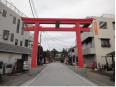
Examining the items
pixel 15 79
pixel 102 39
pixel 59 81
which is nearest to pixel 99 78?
pixel 59 81

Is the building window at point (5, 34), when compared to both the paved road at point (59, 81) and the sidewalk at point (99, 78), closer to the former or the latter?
the paved road at point (59, 81)

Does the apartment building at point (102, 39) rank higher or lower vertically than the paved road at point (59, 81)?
higher

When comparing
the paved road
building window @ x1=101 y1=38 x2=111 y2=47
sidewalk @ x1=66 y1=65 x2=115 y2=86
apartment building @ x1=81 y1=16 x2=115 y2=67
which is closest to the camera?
the paved road

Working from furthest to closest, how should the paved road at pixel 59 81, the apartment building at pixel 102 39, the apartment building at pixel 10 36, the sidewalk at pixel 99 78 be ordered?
the apartment building at pixel 102 39, the apartment building at pixel 10 36, the sidewalk at pixel 99 78, the paved road at pixel 59 81

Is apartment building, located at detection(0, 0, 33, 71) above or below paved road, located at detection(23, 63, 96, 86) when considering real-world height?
above

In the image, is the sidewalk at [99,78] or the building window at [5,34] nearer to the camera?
the sidewalk at [99,78]

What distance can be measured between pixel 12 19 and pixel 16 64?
7000mm

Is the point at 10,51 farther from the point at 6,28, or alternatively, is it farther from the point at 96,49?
the point at 96,49

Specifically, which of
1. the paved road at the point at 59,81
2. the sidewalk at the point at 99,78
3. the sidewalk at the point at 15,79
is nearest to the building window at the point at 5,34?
the sidewalk at the point at 15,79

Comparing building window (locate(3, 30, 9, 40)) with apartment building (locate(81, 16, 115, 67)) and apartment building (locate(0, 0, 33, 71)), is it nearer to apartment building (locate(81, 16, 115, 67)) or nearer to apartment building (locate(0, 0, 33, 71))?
apartment building (locate(0, 0, 33, 71))

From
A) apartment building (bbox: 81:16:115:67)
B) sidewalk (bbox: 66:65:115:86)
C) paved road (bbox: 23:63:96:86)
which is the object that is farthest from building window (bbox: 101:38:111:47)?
paved road (bbox: 23:63:96:86)

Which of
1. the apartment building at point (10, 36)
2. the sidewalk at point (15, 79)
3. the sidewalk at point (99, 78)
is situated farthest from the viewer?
the apartment building at point (10, 36)

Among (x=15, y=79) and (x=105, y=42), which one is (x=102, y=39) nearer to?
(x=105, y=42)

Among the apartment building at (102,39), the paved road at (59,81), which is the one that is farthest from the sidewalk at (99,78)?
the apartment building at (102,39)
